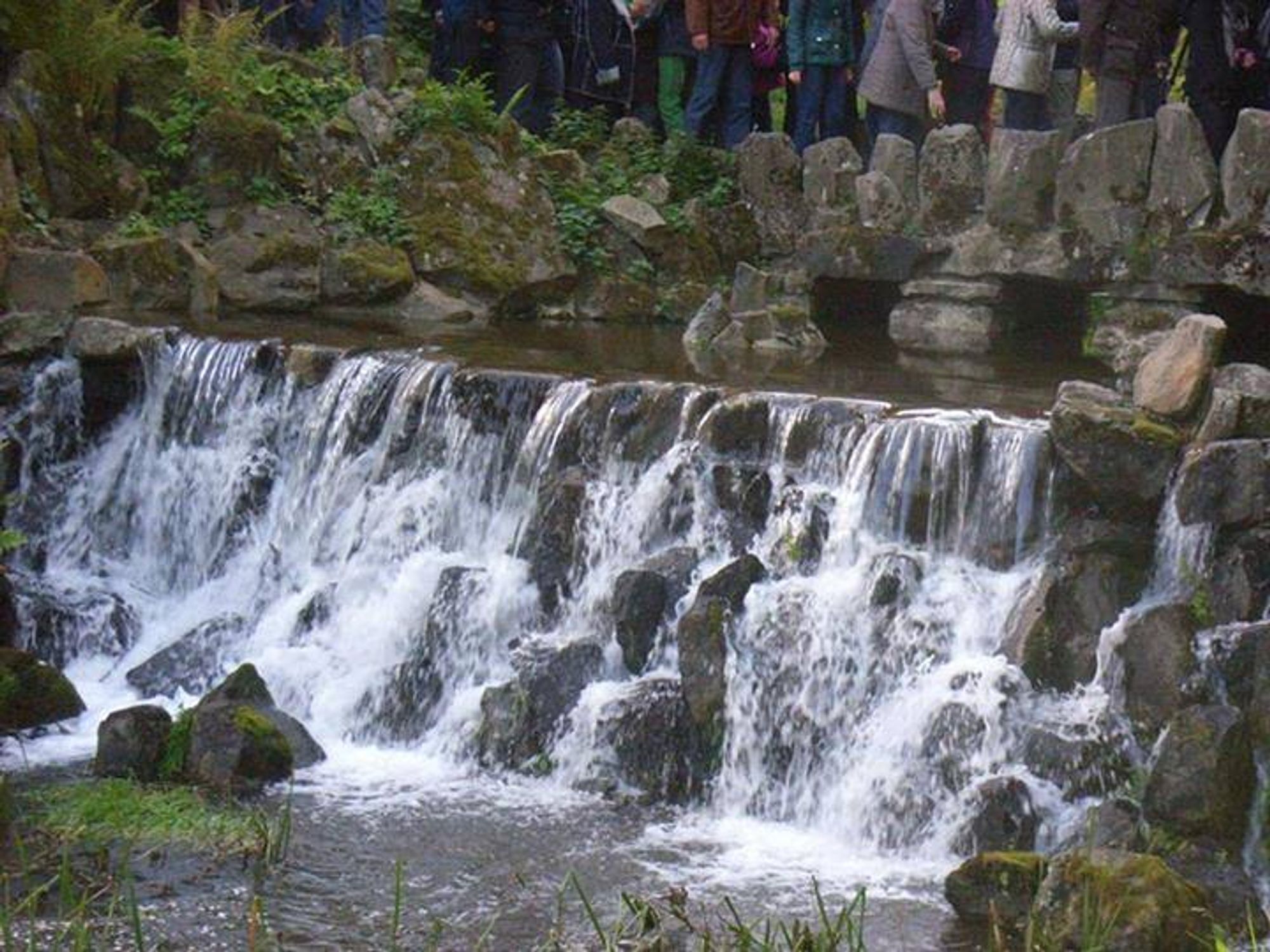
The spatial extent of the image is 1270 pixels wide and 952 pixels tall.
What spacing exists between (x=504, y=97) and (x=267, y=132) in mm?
2328

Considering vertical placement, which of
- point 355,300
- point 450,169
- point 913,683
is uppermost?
point 450,169

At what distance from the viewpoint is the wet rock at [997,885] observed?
28.7ft

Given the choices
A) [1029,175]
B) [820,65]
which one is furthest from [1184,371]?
[820,65]

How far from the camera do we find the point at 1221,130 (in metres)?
14.7

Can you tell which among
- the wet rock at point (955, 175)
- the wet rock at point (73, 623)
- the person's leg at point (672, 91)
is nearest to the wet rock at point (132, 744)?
the wet rock at point (73, 623)

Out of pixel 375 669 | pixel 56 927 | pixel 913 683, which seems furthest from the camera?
pixel 375 669

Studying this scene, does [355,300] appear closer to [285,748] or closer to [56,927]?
[285,748]

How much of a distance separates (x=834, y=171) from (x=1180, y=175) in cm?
296

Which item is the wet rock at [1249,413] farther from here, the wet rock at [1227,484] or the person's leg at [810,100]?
the person's leg at [810,100]

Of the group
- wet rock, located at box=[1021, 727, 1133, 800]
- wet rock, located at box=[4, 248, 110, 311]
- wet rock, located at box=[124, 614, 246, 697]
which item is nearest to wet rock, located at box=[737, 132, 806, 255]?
wet rock, located at box=[4, 248, 110, 311]

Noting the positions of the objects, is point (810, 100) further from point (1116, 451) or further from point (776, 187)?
point (1116, 451)

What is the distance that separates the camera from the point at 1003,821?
9703 millimetres

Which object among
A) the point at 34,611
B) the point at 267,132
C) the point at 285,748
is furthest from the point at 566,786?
the point at 267,132

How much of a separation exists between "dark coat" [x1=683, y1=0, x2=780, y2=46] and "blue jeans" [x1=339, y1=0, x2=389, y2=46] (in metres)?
2.88
